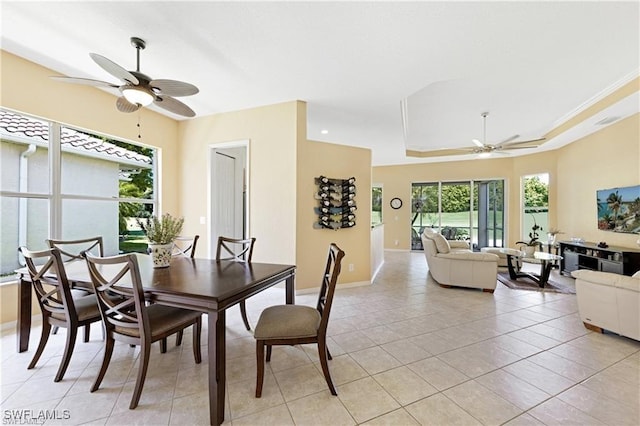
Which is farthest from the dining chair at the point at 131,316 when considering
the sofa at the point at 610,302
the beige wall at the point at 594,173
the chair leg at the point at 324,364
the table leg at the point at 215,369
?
the beige wall at the point at 594,173

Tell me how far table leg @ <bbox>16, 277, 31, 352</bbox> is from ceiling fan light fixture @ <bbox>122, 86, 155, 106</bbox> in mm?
1813

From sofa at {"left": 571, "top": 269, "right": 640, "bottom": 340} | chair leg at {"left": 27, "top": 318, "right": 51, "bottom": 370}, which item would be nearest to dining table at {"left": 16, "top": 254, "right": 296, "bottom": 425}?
chair leg at {"left": 27, "top": 318, "right": 51, "bottom": 370}

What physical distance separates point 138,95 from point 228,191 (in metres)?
2.80

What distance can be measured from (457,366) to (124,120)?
5084 mm

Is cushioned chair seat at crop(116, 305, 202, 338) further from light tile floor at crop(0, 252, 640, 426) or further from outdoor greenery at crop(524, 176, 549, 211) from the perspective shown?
outdoor greenery at crop(524, 176, 549, 211)

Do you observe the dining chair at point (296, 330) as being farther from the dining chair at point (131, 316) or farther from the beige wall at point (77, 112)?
the beige wall at point (77, 112)

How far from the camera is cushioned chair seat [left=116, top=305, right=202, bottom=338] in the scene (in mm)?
1821

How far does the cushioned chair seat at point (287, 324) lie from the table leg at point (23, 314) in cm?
212

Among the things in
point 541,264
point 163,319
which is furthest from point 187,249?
point 541,264

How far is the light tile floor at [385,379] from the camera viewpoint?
168 cm

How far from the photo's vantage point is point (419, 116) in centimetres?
500

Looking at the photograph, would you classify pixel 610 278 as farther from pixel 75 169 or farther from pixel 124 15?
pixel 75 169

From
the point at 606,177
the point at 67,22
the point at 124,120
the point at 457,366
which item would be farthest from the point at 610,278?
the point at 124,120

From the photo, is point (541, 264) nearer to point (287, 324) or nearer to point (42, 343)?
point (287, 324)
